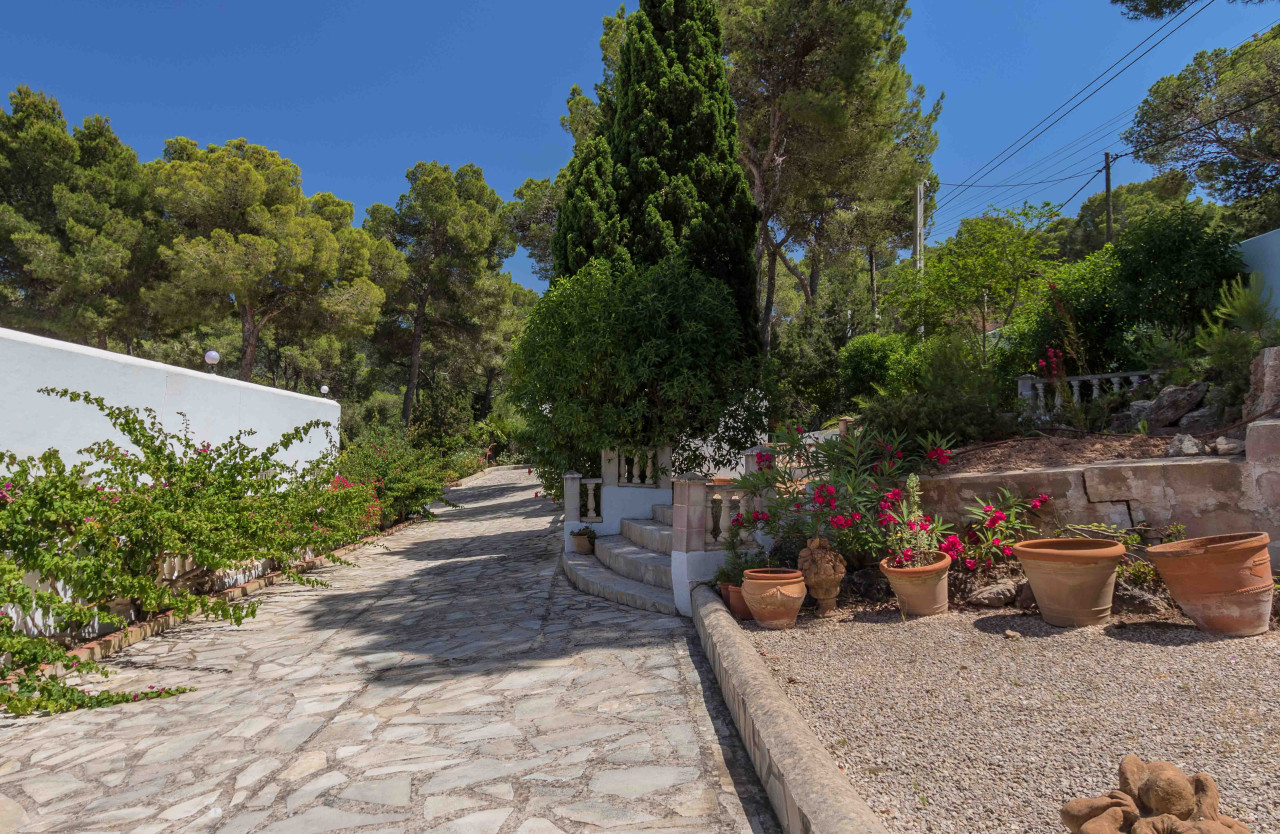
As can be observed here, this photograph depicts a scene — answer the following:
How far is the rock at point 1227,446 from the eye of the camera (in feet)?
14.3

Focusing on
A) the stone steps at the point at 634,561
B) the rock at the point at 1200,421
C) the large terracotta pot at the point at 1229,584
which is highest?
the rock at the point at 1200,421

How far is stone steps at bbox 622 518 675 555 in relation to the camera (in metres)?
7.39

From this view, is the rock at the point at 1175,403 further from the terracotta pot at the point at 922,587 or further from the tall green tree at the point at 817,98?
the tall green tree at the point at 817,98

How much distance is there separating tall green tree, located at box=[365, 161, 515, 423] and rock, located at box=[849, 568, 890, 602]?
66.5 feet

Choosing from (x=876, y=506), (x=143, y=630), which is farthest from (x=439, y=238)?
(x=876, y=506)

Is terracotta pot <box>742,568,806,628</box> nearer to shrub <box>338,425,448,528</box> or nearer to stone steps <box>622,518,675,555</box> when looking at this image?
stone steps <box>622,518,675,555</box>

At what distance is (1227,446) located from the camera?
4.43m

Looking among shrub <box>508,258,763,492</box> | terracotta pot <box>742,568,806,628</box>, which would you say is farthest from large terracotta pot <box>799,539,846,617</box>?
shrub <box>508,258,763,492</box>

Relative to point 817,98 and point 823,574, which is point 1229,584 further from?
point 817,98

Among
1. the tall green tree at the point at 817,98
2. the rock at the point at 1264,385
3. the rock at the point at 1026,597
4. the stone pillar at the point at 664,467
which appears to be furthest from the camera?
the tall green tree at the point at 817,98

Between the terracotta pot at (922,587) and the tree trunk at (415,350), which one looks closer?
the terracotta pot at (922,587)

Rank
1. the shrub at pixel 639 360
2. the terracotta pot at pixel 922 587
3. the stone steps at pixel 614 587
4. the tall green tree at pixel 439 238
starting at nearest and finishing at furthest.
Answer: the terracotta pot at pixel 922 587
the stone steps at pixel 614 587
the shrub at pixel 639 360
the tall green tree at pixel 439 238

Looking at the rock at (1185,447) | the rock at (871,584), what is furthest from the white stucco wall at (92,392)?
the rock at (1185,447)

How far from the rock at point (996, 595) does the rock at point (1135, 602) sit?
1.75 feet
